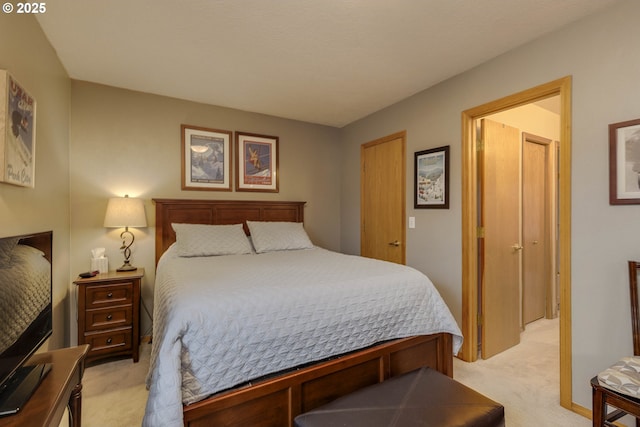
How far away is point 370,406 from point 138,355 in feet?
7.27

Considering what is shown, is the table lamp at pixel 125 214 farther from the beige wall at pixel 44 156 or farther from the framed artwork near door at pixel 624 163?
the framed artwork near door at pixel 624 163

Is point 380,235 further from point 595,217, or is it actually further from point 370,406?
point 370,406

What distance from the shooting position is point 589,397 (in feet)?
6.03

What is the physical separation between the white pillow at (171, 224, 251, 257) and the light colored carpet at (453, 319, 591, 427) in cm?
225

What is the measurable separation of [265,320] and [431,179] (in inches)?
86.2

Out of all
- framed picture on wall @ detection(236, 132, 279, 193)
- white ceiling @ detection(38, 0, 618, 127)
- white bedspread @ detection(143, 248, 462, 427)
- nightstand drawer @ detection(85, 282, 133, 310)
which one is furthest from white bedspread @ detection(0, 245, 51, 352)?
framed picture on wall @ detection(236, 132, 279, 193)

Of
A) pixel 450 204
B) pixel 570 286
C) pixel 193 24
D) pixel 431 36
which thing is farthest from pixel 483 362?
pixel 193 24

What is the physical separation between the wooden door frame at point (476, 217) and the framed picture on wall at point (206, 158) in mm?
2559

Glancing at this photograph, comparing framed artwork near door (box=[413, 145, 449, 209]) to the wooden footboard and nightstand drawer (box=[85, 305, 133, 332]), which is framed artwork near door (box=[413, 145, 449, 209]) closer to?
the wooden footboard

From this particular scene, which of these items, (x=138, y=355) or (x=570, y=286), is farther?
(x=138, y=355)

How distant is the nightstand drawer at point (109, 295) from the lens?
2.39 metres

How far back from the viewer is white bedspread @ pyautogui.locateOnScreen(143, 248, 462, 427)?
1.28 m

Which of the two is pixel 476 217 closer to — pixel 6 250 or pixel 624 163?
pixel 624 163

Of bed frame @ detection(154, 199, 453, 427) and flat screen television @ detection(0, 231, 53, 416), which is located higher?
flat screen television @ detection(0, 231, 53, 416)
